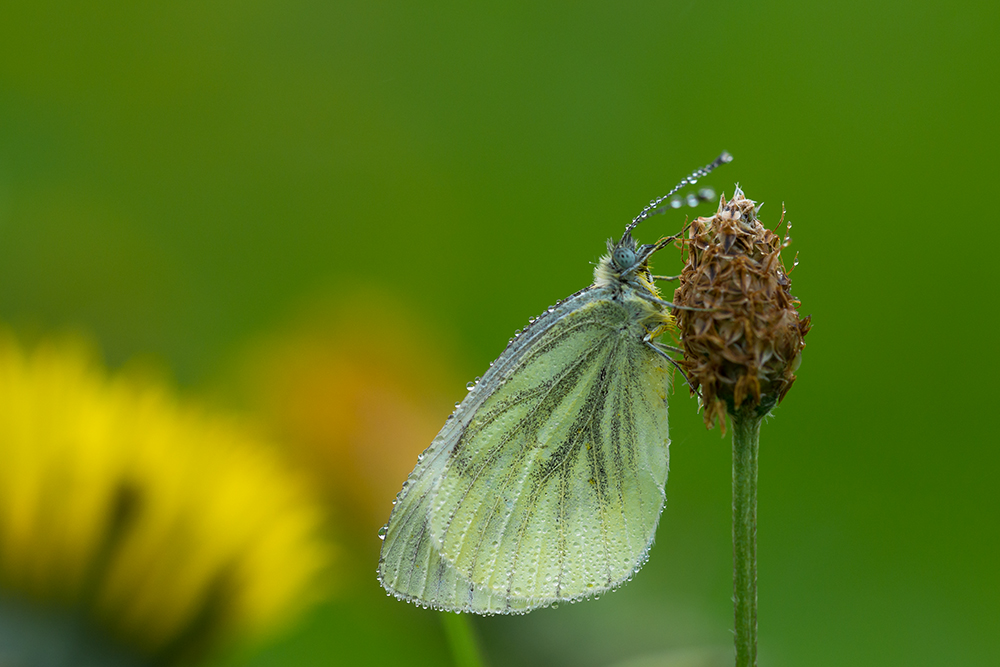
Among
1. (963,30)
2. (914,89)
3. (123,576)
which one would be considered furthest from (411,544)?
(963,30)

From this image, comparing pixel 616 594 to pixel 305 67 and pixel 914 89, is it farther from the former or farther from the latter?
pixel 305 67

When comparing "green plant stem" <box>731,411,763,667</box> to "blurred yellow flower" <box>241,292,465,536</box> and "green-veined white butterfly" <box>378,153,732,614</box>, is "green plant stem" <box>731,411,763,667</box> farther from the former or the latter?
"blurred yellow flower" <box>241,292,465,536</box>

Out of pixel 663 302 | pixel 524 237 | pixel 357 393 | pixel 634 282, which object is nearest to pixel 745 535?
pixel 663 302

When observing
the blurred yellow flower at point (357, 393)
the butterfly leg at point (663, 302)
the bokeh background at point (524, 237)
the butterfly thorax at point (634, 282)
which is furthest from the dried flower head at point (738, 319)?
the blurred yellow flower at point (357, 393)

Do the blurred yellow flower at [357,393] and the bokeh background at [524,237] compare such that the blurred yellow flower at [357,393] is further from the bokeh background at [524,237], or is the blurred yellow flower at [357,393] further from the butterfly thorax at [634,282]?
the butterfly thorax at [634,282]

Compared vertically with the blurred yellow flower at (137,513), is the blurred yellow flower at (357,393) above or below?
above

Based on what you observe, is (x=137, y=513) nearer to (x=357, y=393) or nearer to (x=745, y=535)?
(x=745, y=535)

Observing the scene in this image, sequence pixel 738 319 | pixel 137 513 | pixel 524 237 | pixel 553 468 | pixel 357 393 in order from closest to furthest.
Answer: pixel 738 319 < pixel 137 513 < pixel 553 468 < pixel 357 393 < pixel 524 237
